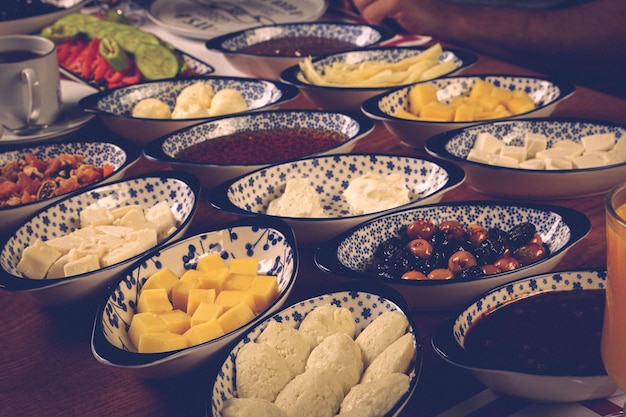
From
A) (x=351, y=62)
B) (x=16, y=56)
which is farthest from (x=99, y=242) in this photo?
(x=351, y=62)

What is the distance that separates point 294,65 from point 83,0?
4.25 ft

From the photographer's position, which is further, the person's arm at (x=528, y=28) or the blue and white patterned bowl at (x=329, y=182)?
the person's arm at (x=528, y=28)

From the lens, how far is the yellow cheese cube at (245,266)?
A: 1229 millimetres

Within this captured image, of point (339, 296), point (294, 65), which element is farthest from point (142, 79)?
point (339, 296)

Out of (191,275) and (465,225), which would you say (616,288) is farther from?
(191,275)

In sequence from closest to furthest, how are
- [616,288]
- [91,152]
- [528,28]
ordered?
[616,288]
[91,152]
[528,28]

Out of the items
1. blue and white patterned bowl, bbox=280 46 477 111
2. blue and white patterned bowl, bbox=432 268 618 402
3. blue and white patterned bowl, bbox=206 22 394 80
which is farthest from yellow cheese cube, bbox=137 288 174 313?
blue and white patterned bowl, bbox=206 22 394 80

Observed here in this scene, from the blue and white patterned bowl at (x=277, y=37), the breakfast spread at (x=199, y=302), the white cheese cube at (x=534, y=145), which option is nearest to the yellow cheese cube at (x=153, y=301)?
the breakfast spread at (x=199, y=302)

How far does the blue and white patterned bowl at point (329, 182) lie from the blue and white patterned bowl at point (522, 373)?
35cm

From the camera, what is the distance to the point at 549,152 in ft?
5.18

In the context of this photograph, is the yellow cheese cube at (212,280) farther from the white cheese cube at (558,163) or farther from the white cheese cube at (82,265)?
the white cheese cube at (558,163)

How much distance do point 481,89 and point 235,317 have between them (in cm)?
114

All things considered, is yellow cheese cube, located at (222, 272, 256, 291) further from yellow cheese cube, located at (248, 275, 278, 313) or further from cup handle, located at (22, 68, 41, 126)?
cup handle, located at (22, 68, 41, 126)

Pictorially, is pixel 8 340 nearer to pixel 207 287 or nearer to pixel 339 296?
pixel 207 287
